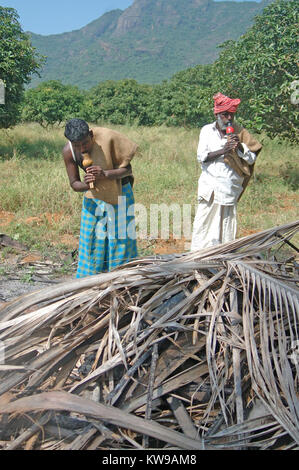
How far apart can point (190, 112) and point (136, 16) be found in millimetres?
171026

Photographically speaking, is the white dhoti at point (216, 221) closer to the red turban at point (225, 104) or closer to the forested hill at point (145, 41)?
the red turban at point (225, 104)

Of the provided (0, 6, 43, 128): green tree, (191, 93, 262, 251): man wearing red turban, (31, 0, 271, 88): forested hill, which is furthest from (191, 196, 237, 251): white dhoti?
(31, 0, 271, 88): forested hill

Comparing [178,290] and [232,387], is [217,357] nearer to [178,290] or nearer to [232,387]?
[232,387]

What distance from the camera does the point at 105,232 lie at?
137 inches

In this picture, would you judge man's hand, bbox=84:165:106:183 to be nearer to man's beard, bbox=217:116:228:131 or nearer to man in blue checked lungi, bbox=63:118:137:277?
man in blue checked lungi, bbox=63:118:137:277

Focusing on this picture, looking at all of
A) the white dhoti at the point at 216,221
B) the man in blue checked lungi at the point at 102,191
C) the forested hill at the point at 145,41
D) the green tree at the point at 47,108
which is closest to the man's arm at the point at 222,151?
the white dhoti at the point at 216,221

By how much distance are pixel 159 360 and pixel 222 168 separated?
2813 mm

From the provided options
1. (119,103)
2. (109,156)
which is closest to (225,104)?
(109,156)

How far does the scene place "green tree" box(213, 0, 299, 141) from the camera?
7.05 meters

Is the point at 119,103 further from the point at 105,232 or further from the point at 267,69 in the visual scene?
the point at 105,232

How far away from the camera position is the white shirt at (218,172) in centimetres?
416

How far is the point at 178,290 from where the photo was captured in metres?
1.91
